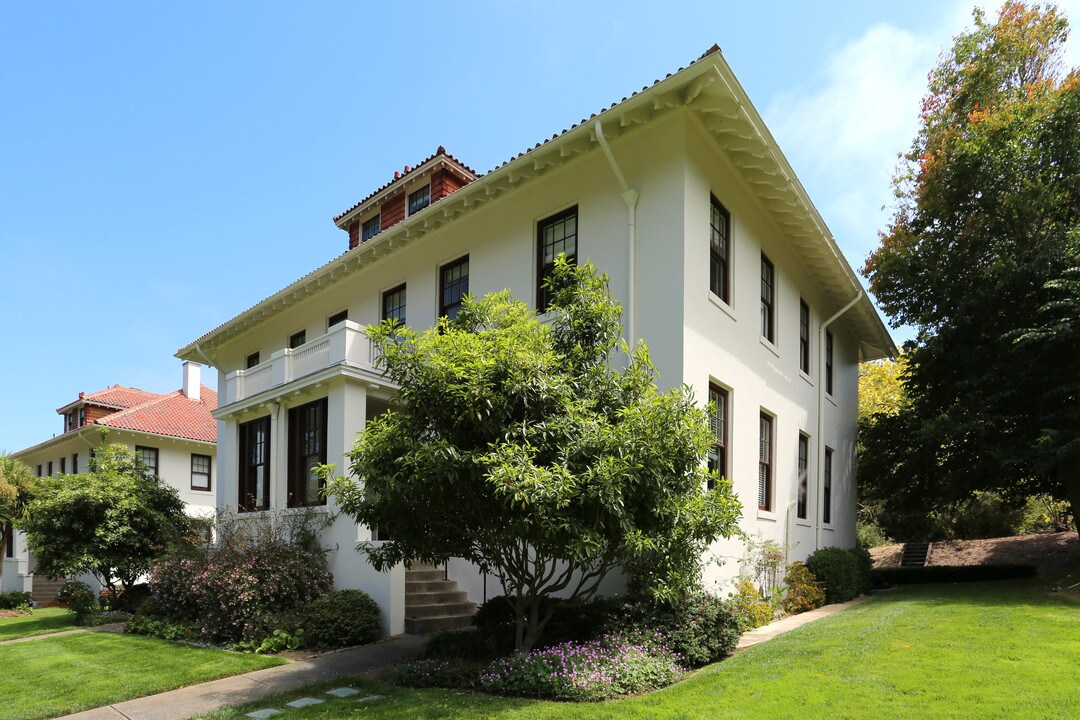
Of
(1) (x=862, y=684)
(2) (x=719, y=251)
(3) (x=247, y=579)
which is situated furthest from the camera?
(2) (x=719, y=251)

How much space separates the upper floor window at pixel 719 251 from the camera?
1127 centimetres

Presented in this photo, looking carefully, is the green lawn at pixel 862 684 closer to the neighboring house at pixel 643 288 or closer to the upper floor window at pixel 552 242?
the neighboring house at pixel 643 288

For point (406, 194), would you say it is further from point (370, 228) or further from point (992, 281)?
point (992, 281)

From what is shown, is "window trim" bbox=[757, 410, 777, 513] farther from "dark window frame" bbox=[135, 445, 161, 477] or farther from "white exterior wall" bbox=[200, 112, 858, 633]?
"dark window frame" bbox=[135, 445, 161, 477]

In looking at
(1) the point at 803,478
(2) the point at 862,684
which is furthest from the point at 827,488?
(2) the point at 862,684

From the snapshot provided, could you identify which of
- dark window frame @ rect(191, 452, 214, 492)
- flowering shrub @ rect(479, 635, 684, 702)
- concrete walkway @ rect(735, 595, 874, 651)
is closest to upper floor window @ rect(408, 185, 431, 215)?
concrete walkway @ rect(735, 595, 874, 651)

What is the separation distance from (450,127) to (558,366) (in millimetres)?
10536

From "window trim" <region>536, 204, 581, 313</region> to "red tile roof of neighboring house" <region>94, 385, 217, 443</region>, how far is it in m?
19.3

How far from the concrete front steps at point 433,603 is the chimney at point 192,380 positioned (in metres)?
24.2

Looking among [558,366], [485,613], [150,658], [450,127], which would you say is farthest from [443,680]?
[450,127]

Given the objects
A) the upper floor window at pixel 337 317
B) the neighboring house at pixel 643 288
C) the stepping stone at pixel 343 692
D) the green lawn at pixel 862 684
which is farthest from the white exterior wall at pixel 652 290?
the stepping stone at pixel 343 692

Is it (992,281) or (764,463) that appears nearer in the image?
(764,463)

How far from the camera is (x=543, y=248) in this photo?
1210 cm

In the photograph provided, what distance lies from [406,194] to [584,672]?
1374cm
